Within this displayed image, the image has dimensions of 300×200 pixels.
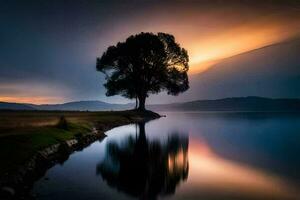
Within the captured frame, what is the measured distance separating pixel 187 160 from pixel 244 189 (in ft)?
33.0

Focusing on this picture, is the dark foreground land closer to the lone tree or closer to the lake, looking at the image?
the lake

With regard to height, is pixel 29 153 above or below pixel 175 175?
above

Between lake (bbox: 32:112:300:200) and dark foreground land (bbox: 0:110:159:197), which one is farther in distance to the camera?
dark foreground land (bbox: 0:110:159:197)

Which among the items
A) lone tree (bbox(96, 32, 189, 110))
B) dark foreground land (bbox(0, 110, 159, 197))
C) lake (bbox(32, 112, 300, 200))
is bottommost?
lake (bbox(32, 112, 300, 200))

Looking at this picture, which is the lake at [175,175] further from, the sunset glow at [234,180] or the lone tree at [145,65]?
the lone tree at [145,65]

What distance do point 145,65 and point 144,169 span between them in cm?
7147

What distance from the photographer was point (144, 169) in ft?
75.0

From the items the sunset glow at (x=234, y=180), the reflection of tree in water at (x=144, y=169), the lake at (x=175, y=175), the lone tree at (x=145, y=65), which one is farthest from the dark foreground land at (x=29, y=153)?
the lone tree at (x=145, y=65)

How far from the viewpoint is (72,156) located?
29.1 m

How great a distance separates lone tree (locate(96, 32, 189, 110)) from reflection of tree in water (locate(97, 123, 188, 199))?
193 feet

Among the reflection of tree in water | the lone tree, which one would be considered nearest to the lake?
the reflection of tree in water

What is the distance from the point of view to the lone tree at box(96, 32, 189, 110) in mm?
91312

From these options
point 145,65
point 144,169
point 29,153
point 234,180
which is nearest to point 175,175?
point 144,169

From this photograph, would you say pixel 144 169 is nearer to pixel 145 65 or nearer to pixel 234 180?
pixel 234 180
